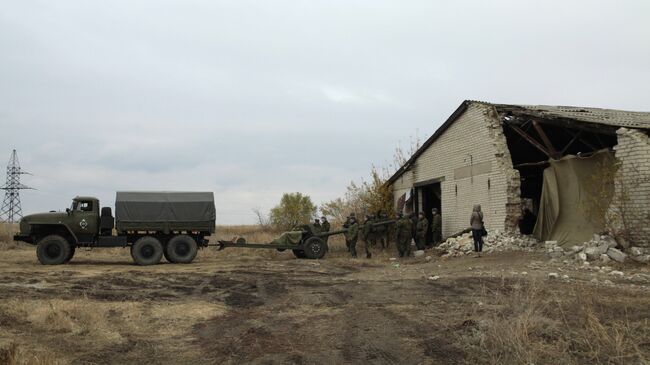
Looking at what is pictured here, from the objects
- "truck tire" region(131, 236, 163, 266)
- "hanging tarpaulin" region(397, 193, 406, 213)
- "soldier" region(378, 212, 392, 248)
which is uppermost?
"hanging tarpaulin" region(397, 193, 406, 213)

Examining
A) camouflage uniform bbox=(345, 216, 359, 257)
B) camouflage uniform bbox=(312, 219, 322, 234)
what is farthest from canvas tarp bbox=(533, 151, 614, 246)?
camouflage uniform bbox=(312, 219, 322, 234)

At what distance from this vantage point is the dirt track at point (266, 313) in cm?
609

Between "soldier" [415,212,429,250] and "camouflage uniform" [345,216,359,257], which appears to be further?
"camouflage uniform" [345,216,359,257]

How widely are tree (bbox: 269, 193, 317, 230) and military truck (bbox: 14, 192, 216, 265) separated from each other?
21.7 meters

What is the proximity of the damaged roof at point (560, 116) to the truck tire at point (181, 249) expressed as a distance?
400 inches

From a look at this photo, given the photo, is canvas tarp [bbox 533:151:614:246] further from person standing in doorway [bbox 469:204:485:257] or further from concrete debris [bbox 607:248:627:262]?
person standing in doorway [bbox 469:204:485:257]

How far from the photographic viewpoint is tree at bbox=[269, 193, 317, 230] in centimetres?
4353

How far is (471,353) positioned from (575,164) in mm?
11408

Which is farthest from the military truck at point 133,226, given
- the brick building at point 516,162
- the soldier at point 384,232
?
the brick building at point 516,162

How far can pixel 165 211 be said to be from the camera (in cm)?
1819

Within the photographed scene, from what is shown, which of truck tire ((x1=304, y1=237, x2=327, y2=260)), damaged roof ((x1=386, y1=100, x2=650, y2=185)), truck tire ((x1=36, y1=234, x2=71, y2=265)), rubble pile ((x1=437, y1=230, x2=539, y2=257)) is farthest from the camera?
truck tire ((x1=304, y1=237, x2=327, y2=260))

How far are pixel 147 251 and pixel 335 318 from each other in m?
12.0

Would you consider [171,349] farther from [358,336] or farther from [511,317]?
[511,317]

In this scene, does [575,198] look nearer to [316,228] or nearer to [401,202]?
[316,228]
